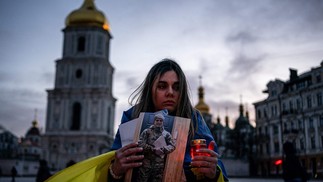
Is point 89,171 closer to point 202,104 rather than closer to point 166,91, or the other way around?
point 166,91

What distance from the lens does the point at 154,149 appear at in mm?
2318

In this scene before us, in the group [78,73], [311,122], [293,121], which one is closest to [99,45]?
[78,73]

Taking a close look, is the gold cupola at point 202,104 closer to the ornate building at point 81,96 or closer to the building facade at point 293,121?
the ornate building at point 81,96

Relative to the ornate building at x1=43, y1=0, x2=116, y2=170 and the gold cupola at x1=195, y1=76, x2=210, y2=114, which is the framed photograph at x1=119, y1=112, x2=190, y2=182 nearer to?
the ornate building at x1=43, y1=0, x2=116, y2=170

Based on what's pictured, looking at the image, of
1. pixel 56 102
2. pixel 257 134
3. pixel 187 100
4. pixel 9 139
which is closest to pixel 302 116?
pixel 257 134

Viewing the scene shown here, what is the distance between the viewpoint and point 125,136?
2508 mm

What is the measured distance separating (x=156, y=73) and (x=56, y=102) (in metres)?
61.1

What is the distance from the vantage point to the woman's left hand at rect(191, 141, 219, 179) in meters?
2.28

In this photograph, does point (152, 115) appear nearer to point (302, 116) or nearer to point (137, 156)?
point (137, 156)

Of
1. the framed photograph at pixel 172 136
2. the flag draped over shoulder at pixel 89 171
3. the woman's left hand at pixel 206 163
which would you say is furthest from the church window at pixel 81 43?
the woman's left hand at pixel 206 163

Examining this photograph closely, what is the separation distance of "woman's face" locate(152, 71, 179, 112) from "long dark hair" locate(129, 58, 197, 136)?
0.10 ft

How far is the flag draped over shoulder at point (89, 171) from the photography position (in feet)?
7.80

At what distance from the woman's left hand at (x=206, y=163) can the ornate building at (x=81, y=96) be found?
56095 millimetres

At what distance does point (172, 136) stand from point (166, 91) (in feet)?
1.62
